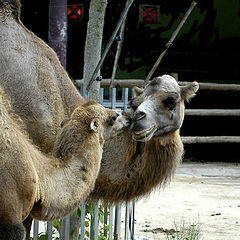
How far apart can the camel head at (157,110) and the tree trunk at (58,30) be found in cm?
368

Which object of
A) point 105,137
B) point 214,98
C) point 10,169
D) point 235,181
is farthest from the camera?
point 214,98

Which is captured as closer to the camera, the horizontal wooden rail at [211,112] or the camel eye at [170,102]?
the camel eye at [170,102]

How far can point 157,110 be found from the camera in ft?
17.5

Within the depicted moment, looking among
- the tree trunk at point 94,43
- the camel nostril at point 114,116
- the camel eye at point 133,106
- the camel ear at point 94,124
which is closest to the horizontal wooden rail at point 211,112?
the tree trunk at point 94,43

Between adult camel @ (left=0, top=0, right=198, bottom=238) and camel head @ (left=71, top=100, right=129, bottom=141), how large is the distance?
18 centimetres

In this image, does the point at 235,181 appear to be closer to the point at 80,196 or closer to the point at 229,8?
the point at 229,8

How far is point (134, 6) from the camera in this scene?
1377 centimetres

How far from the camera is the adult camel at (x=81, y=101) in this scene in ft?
17.0

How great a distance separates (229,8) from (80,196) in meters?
10.8

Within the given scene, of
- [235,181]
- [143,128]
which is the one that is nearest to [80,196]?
[143,128]

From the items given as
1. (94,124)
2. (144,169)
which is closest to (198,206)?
(144,169)

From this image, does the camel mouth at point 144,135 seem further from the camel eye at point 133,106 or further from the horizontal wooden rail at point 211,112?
the horizontal wooden rail at point 211,112

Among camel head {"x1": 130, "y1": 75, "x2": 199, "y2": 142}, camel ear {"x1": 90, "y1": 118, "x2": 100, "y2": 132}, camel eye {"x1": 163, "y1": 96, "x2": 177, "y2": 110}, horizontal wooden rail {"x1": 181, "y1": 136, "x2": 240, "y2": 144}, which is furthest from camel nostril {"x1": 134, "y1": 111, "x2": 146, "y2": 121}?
horizontal wooden rail {"x1": 181, "y1": 136, "x2": 240, "y2": 144}

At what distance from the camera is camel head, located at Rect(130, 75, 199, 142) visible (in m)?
5.15
